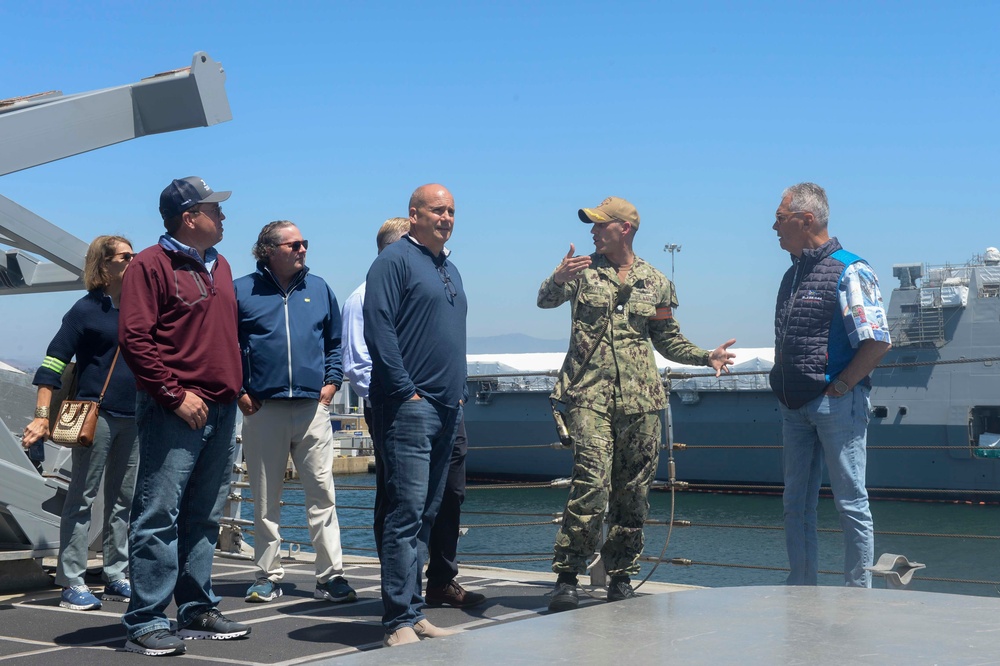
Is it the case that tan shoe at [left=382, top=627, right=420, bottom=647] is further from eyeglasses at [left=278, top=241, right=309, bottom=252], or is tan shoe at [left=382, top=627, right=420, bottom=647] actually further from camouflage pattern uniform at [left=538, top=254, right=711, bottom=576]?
eyeglasses at [left=278, top=241, right=309, bottom=252]

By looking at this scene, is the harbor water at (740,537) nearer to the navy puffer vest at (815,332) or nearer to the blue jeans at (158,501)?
the navy puffer vest at (815,332)

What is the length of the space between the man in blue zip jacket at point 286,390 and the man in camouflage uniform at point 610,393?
1.06 meters

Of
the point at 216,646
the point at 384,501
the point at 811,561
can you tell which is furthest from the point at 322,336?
the point at 811,561

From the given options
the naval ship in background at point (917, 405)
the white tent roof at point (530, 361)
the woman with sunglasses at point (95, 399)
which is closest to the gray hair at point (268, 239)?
the woman with sunglasses at point (95, 399)

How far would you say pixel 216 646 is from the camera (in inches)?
138

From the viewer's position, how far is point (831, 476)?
390 cm

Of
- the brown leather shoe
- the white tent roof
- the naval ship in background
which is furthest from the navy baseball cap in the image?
the white tent roof

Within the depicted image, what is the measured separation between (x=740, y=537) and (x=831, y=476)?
23.3 m

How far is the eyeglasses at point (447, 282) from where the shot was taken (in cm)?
367

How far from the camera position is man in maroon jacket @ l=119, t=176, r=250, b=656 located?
3342mm

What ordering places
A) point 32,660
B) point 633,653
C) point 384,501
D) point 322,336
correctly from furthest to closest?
1. point 322,336
2. point 384,501
3. point 32,660
4. point 633,653

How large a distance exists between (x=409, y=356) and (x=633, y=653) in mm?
2201

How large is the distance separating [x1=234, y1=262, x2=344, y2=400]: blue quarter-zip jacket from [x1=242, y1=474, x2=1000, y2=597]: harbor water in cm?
840

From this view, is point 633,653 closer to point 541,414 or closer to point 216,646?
point 216,646
